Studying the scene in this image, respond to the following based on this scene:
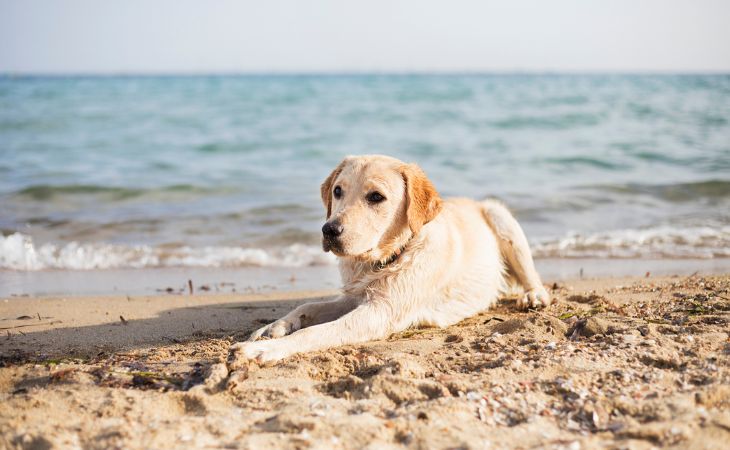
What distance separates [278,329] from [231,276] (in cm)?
298

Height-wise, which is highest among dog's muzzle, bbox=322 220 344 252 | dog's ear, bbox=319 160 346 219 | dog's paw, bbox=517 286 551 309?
dog's ear, bbox=319 160 346 219

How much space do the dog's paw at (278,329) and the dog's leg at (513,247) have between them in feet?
7.43

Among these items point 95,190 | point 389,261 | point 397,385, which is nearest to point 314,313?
point 389,261

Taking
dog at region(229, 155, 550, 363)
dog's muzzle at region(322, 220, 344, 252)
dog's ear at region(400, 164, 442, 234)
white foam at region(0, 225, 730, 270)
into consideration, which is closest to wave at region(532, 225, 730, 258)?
white foam at region(0, 225, 730, 270)

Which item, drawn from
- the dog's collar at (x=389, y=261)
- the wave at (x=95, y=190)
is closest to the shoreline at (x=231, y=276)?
the dog's collar at (x=389, y=261)

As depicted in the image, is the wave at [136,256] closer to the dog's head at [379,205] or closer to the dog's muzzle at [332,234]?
the dog's head at [379,205]

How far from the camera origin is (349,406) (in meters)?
3.43

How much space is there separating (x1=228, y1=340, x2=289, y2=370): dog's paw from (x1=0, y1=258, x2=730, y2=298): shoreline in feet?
8.76

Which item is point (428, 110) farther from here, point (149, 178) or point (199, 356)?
point (199, 356)

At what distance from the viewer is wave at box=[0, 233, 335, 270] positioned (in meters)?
8.11

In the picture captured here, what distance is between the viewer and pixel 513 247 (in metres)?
6.21

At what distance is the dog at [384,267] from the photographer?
15.1 feet

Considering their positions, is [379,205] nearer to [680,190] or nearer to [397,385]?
[397,385]

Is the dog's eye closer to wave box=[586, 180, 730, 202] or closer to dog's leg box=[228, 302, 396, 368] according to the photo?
dog's leg box=[228, 302, 396, 368]
